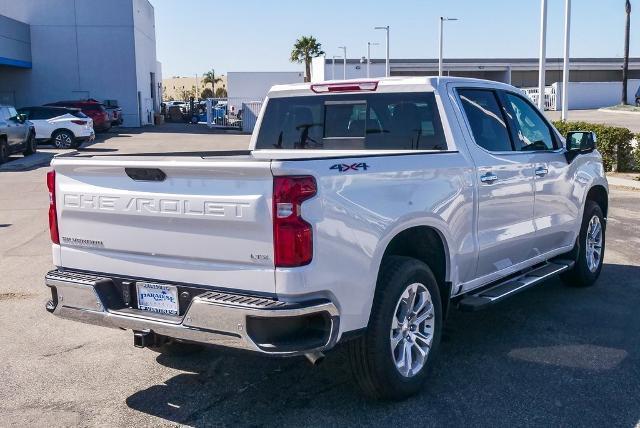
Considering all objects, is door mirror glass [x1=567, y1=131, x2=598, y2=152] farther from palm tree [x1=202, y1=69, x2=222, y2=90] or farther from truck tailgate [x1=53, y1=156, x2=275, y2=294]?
palm tree [x1=202, y1=69, x2=222, y2=90]

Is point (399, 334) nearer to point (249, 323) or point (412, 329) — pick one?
point (412, 329)

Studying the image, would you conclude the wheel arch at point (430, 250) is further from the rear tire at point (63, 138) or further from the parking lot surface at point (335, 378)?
the rear tire at point (63, 138)

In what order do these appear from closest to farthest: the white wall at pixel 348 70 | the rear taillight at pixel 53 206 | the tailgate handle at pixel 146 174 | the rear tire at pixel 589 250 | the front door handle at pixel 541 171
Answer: the tailgate handle at pixel 146 174, the rear taillight at pixel 53 206, the front door handle at pixel 541 171, the rear tire at pixel 589 250, the white wall at pixel 348 70

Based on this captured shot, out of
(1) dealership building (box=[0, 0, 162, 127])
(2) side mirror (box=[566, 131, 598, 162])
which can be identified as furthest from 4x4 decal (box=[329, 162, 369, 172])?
(1) dealership building (box=[0, 0, 162, 127])

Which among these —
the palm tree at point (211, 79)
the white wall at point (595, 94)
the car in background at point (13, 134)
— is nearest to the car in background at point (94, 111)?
the car in background at point (13, 134)

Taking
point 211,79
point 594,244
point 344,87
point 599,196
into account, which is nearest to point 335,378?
point 344,87

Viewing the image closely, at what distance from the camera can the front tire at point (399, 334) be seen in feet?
14.5

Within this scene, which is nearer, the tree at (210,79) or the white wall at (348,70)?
the white wall at (348,70)

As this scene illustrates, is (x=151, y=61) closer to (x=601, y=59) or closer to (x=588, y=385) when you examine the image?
(x=601, y=59)

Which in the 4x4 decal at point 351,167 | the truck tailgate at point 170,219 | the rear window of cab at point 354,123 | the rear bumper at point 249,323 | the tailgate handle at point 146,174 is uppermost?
the rear window of cab at point 354,123

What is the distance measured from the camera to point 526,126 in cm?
660

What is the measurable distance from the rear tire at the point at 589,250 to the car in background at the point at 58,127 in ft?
80.9

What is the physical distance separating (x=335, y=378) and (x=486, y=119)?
237 centimetres

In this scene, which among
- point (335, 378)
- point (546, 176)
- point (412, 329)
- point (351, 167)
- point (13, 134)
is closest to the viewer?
point (351, 167)
